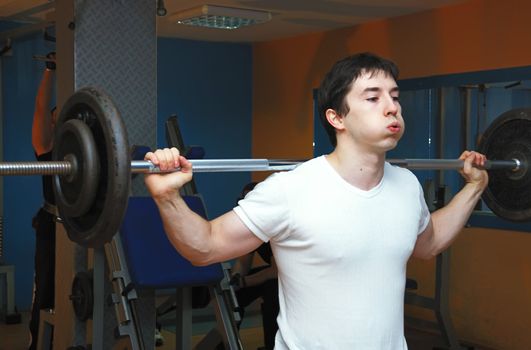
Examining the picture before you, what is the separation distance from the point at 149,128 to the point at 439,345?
2.11 meters

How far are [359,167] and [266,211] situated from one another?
198 millimetres

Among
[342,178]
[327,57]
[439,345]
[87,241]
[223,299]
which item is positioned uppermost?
[327,57]

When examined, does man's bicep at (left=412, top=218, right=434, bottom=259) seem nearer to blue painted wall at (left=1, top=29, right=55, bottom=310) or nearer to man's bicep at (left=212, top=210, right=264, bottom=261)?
man's bicep at (left=212, top=210, right=264, bottom=261)

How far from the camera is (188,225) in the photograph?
51.2 inches

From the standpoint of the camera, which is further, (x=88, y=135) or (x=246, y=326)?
(x=246, y=326)

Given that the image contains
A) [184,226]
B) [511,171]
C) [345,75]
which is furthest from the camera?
[511,171]

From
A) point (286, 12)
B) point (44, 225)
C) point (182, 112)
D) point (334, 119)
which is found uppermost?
point (286, 12)

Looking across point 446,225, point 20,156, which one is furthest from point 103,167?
point 20,156

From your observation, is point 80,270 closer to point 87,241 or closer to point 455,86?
point 87,241

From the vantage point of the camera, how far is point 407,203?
1.41m

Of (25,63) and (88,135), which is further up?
(25,63)

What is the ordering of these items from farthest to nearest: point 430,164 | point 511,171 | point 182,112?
point 182,112 → point 511,171 → point 430,164

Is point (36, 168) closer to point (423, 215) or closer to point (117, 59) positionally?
point (423, 215)

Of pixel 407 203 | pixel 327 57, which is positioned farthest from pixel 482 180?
pixel 327 57
